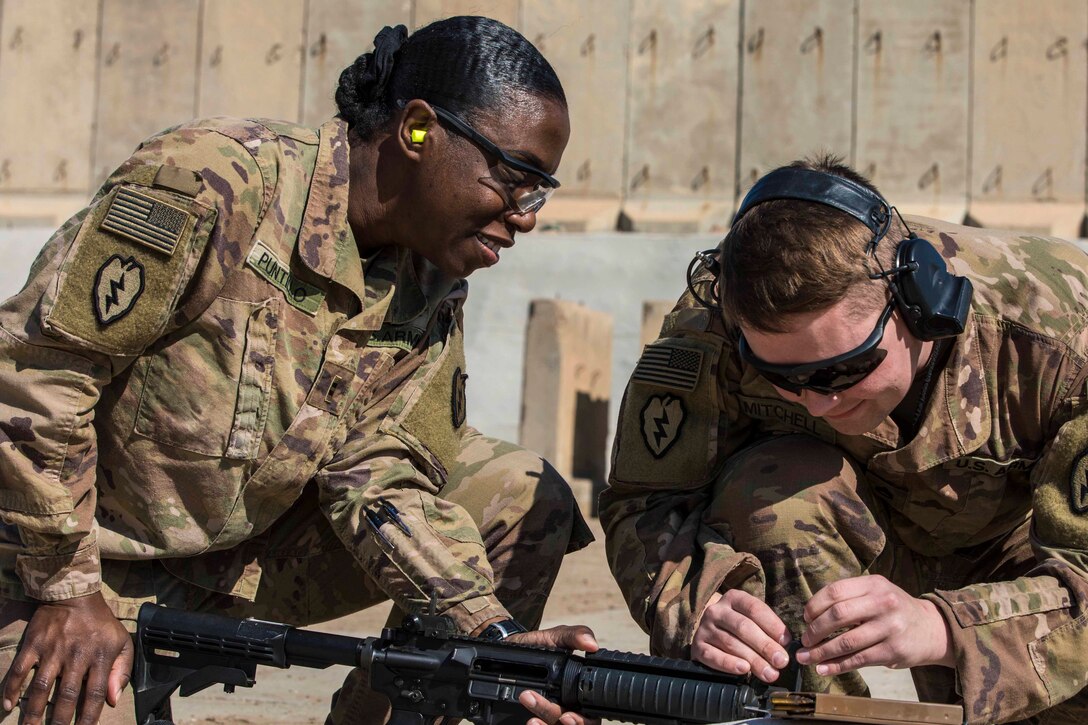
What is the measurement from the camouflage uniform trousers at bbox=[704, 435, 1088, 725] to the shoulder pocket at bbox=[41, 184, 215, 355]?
1180 millimetres

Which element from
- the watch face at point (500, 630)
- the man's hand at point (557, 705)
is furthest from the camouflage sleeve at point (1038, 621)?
the watch face at point (500, 630)

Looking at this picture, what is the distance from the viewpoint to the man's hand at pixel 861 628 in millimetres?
2123

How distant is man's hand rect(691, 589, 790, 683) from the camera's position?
220 centimetres

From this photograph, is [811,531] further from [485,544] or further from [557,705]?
[485,544]

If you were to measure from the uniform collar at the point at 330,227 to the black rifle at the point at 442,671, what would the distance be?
0.71 m

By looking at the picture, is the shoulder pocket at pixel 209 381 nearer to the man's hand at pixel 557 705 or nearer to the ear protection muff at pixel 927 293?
the man's hand at pixel 557 705

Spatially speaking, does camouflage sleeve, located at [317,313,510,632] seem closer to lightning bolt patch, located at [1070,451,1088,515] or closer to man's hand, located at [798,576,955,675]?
man's hand, located at [798,576,955,675]

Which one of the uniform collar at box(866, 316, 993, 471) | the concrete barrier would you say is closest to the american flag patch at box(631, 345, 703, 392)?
the uniform collar at box(866, 316, 993, 471)

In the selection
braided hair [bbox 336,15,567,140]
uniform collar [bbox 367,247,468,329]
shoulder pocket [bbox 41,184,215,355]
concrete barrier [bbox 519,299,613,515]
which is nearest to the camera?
shoulder pocket [bbox 41,184,215,355]

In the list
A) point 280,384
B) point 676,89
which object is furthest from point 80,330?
point 676,89

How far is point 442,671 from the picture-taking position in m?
2.36

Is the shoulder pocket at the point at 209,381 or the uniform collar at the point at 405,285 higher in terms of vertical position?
the uniform collar at the point at 405,285

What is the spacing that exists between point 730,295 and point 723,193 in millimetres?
9222

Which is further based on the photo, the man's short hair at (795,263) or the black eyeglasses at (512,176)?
the black eyeglasses at (512,176)
